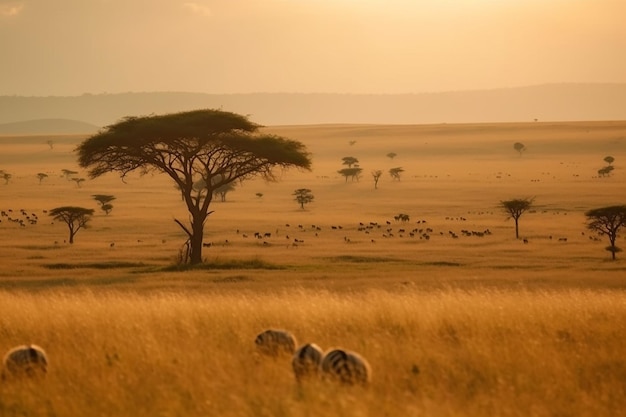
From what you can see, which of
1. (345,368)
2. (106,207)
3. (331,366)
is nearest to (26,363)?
(331,366)

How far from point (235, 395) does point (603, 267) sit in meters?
33.1

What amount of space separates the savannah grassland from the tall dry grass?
1.3 inches

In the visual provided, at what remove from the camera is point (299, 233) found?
193 feet

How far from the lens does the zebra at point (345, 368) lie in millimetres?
8398

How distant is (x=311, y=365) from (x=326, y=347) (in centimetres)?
193

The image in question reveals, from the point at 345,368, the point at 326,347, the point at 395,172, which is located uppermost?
the point at 395,172

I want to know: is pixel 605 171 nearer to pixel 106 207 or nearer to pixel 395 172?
pixel 395 172

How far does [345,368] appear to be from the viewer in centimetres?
847

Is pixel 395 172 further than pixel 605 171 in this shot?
Yes

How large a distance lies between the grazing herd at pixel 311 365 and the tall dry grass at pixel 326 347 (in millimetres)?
161

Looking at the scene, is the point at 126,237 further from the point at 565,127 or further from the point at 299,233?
the point at 565,127

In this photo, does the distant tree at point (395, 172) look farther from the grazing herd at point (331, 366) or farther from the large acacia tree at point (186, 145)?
the grazing herd at point (331, 366)

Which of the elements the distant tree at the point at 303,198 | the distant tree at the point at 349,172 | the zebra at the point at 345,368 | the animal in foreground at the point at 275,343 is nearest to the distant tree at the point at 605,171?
the distant tree at the point at 349,172

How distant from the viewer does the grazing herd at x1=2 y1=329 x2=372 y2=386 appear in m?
8.43
